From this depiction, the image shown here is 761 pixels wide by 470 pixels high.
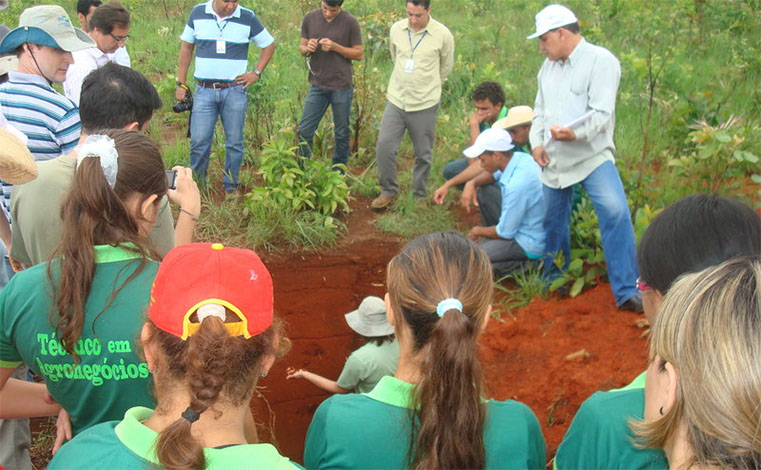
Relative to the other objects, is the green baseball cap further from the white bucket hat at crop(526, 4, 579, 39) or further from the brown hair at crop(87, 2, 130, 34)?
the white bucket hat at crop(526, 4, 579, 39)

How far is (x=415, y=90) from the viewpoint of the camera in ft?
19.1

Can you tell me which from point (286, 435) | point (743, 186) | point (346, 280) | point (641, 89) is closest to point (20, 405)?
point (286, 435)

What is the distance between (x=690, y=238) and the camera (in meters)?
2.18

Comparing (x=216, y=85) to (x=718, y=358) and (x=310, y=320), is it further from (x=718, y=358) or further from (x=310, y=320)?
(x=718, y=358)

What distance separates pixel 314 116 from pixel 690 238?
177 inches

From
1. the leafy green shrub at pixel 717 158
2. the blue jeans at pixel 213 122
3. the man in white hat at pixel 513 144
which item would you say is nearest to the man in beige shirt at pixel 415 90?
the man in white hat at pixel 513 144

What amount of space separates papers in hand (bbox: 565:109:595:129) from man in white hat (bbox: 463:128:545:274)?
0.48 meters

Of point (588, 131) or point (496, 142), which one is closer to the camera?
point (588, 131)

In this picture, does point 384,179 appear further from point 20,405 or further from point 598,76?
point 20,405

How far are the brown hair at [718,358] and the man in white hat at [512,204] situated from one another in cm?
338

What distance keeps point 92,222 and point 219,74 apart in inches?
153

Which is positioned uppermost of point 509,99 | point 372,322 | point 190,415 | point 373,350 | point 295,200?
point 190,415

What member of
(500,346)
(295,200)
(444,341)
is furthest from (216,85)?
(444,341)

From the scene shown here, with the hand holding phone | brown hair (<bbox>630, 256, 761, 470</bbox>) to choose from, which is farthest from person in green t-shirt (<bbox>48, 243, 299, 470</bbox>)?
the hand holding phone
